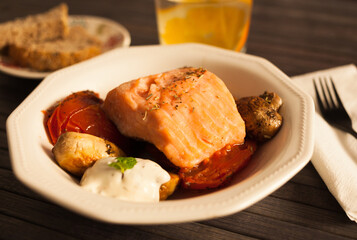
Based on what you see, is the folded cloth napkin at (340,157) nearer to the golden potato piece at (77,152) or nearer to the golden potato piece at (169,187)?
the golden potato piece at (169,187)

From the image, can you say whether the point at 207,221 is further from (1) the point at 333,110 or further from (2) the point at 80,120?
(1) the point at 333,110

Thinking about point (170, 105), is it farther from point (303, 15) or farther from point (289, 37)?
point (303, 15)

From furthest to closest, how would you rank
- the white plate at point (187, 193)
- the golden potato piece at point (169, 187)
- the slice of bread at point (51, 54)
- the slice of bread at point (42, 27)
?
the slice of bread at point (42, 27)
the slice of bread at point (51, 54)
the golden potato piece at point (169, 187)
the white plate at point (187, 193)

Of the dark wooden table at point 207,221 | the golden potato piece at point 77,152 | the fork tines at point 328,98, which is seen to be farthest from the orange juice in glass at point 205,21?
the golden potato piece at point 77,152

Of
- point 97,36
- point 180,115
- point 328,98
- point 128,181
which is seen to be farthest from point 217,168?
point 97,36

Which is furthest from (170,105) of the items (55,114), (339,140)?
(339,140)

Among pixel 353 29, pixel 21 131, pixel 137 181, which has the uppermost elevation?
pixel 21 131
